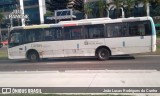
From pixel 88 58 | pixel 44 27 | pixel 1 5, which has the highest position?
pixel 1 5

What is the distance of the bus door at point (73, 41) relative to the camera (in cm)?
2250

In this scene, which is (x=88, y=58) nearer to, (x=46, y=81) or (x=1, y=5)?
(x=46, y=81)

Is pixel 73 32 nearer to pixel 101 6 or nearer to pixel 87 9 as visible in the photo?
pixel 101 6

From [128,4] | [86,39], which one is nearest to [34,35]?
[86,39]

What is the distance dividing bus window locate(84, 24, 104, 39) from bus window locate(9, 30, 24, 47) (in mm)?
4917

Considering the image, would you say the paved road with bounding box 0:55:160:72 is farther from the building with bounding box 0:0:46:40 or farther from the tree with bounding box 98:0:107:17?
the building with bounding box 0:0:46:40

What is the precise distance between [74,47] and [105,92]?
13049 millimetres

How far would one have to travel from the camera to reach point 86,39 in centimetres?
2233

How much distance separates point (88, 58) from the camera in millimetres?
24281

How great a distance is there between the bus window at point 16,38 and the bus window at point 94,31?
4917mm

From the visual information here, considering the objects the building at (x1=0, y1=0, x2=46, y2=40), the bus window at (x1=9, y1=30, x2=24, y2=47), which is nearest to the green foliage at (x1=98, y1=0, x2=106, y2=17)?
the building at (x1=0, y1=0, x2=46, y2=40)

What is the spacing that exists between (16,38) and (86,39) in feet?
17.6

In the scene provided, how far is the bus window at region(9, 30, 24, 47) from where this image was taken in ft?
78.3

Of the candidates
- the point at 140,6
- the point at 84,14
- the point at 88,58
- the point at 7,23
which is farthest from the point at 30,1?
the point at 88,58
